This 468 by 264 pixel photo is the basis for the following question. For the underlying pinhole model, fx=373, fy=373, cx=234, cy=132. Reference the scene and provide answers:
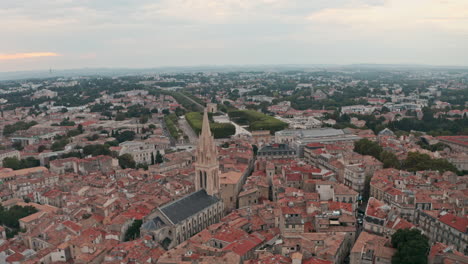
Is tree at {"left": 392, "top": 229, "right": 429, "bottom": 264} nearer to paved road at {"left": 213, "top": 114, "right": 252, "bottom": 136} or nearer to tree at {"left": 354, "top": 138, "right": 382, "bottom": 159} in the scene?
tree at {"left": 354, "top": 138, "right": 382, "bottom": 159}

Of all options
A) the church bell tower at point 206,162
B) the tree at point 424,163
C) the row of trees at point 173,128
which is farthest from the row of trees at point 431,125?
the church bell tower at point 206,162

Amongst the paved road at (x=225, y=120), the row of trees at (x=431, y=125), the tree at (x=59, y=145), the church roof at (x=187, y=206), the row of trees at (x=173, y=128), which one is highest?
the church roof at (x=187, y=206)

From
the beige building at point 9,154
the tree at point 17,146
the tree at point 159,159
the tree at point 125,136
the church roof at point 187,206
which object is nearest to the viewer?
the church roof at point 187,206

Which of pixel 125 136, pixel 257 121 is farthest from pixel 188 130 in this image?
pixel 257 121

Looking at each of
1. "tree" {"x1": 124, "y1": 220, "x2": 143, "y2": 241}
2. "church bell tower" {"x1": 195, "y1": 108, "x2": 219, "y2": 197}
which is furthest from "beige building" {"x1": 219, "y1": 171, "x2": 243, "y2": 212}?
"tree" {"x1": 124, "y1": 220, "x2": 143, "y2": 241}

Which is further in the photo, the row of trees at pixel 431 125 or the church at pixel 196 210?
the row of trees at pixel 431 125

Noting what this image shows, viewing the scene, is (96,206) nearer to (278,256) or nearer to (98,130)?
(278,256)

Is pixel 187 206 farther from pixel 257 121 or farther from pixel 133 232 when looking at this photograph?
pixel 257 121

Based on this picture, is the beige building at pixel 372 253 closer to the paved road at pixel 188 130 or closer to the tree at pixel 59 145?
the paved road at pixel 188 130
